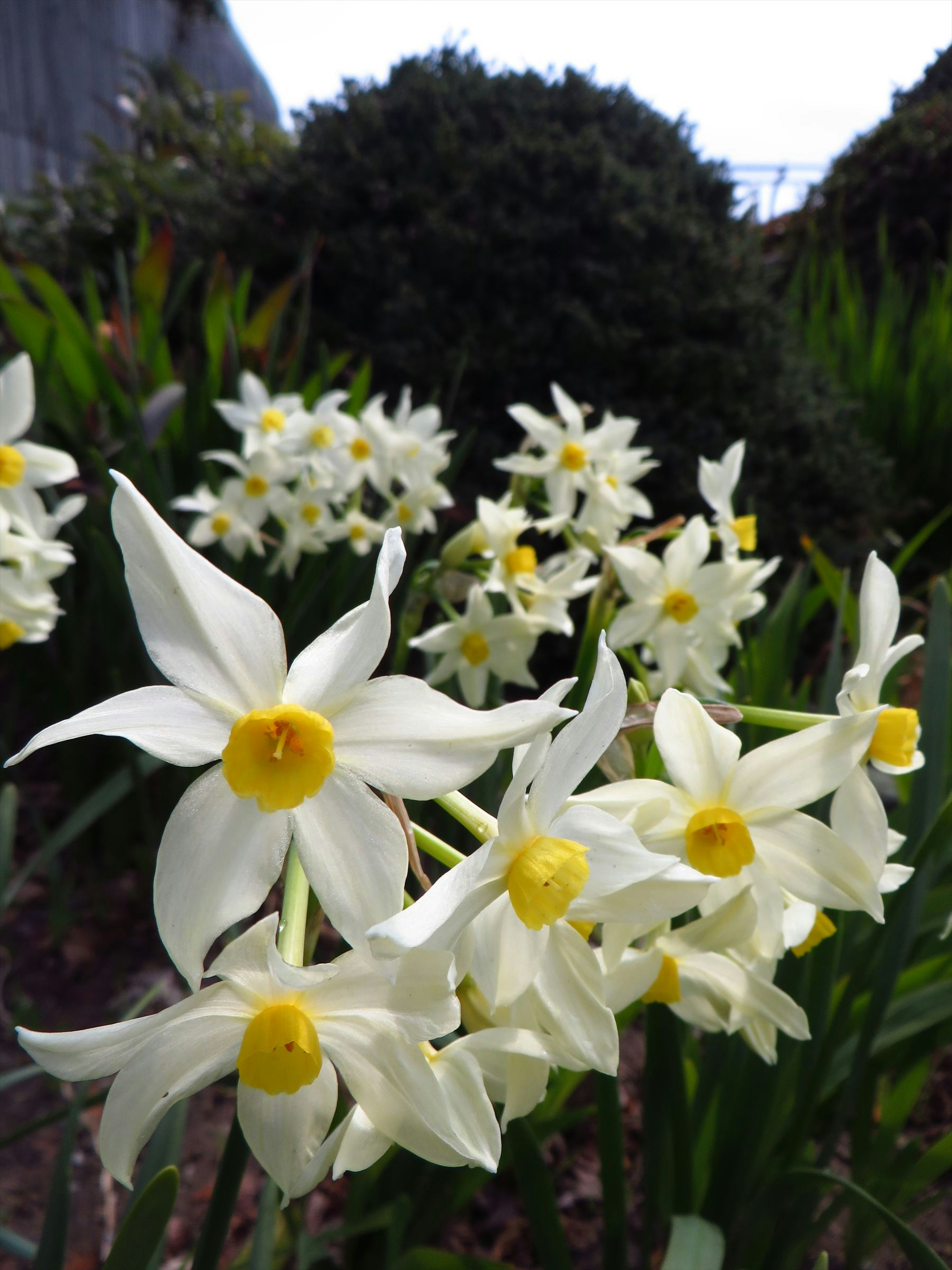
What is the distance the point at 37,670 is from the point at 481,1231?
5.73ft

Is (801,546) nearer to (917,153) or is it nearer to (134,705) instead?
(134,705)

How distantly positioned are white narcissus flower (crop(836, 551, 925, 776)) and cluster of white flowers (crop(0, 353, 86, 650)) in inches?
39.0

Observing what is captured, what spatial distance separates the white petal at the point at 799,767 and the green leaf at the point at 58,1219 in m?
0.74

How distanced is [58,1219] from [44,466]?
1002 millimetres

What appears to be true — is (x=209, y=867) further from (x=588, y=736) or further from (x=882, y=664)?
(x=882, y=664)

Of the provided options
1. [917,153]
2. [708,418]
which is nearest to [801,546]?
[708,418]

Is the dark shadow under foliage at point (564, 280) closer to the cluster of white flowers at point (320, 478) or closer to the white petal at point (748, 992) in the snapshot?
the cluster of white flowers at point (320, 478)

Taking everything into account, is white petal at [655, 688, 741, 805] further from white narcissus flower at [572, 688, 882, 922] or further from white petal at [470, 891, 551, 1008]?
white petal at [470, 891, 551, 1008]

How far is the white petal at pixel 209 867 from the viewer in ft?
1.61

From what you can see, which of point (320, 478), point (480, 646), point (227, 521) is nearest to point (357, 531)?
point (320, 478)

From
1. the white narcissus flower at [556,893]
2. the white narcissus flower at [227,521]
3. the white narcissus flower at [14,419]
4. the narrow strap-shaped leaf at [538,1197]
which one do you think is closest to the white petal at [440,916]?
the white narcissus flower at [556,893]

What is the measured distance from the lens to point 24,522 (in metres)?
Answer: 1.32

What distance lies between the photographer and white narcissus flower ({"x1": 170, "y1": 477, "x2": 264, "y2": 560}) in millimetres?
1840

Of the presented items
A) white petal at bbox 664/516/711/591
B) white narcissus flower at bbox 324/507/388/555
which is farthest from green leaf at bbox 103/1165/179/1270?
white narcissus flower at bbox 324/507/388/555
